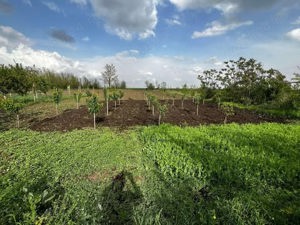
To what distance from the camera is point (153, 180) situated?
466 centimetres

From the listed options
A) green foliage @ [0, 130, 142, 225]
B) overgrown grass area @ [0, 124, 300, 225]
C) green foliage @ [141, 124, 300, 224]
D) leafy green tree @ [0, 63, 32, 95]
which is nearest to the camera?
green foliage @ [0, 130, 142, 225]

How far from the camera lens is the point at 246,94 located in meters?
23.9

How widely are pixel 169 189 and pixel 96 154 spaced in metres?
2.92

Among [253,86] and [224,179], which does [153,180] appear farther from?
[253,86]

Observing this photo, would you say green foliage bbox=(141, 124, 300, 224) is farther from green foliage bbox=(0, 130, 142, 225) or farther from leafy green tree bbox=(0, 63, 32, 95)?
leafy green tree bbox=(0, 63, 32, 95)

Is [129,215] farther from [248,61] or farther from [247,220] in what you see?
[248,61]

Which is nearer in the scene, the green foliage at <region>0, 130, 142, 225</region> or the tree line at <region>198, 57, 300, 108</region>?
the green foliage at <region>0, 130, 142, 225</region>

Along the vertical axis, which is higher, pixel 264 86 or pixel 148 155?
pixel 264 86

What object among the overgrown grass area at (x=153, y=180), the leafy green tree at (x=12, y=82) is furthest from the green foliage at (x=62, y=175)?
the leafy green tree at (x=12, y=82)

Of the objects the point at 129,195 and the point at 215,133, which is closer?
the point at 129,195

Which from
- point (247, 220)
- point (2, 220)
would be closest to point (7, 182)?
point (2, 220)

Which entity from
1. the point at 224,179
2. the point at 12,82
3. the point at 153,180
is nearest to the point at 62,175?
the point at 153,180

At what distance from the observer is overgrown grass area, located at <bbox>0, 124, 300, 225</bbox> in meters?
3.35

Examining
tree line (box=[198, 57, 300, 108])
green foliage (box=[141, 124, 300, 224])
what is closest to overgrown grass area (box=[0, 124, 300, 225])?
green foliage (box=[141, 124, 300, 224])
